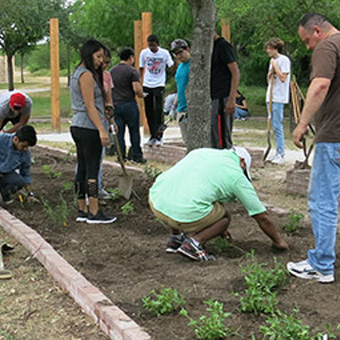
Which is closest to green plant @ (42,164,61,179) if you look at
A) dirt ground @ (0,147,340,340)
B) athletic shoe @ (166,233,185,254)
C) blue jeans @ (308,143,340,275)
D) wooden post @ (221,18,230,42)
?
dirt ground @ (0,147,340,340)

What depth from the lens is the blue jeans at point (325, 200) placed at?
179 inches

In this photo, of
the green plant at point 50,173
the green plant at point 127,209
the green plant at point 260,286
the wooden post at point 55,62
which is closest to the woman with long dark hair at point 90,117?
the green plant at point 127,209

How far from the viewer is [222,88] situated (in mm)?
8188

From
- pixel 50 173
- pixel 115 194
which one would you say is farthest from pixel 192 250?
pixel 50 173

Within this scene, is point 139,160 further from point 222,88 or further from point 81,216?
point 81,216

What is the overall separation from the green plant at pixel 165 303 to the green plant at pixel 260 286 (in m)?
0.37

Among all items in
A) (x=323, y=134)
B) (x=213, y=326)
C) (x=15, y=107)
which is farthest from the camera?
(x=15, y=107)

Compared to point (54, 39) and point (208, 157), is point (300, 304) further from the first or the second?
point (54, 39)

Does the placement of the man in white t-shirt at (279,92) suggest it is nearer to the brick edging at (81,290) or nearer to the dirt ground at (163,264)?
the dirt ground at (163,264)

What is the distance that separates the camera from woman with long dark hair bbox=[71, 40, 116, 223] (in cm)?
616

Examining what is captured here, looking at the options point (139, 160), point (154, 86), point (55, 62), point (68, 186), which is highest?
point (154, 86)

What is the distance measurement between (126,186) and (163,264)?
2.59 m

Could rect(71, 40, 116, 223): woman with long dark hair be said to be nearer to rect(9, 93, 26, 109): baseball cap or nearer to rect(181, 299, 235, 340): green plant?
rect(9, 93, 26, 109): baseball cap

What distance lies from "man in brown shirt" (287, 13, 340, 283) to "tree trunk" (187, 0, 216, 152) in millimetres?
2468
